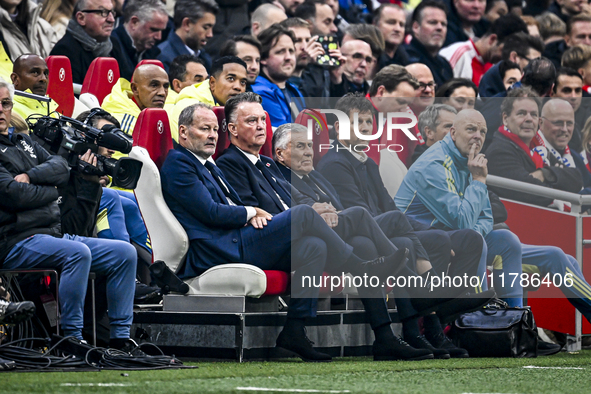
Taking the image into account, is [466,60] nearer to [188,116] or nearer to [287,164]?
[287,164]

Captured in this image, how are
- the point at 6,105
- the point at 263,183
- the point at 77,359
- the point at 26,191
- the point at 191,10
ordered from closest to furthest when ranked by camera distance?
the point at 77,359, the point at 26,191, the point at 6,105, the point at 263,183, the point at 191,10

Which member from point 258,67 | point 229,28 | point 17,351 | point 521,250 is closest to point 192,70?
point 258,67

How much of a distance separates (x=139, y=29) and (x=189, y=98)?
5.10 ft

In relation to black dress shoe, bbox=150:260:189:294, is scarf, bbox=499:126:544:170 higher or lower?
Answer: higher

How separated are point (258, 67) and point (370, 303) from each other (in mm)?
2906

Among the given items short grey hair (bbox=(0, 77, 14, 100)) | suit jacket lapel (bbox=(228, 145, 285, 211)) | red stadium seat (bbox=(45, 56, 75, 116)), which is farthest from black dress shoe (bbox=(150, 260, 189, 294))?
red stadium seat (bbox=(45, 56, 75, 116))

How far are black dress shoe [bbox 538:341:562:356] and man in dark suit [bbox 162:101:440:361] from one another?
1.06m

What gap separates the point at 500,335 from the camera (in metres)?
5.88

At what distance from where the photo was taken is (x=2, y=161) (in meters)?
4.70

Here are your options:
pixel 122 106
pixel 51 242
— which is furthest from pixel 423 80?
pixel 51 242

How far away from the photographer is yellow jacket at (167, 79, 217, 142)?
683 cm

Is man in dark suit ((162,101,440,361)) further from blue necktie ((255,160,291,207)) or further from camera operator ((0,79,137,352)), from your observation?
camera operator ((0,79,137,352))

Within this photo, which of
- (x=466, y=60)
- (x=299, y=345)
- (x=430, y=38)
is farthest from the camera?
(x=466, y=60)

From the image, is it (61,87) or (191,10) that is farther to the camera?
(191,10)
